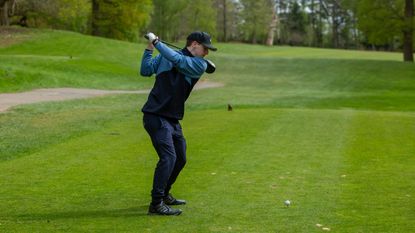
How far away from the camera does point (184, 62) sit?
7.36 meters

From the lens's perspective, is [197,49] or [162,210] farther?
[197,49]

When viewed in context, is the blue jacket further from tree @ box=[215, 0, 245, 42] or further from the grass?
tree @ box=[215, 0, 245, 42]

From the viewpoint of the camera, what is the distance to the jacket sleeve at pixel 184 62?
7242 millimetres

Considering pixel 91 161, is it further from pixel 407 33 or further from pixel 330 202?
pixel 407 33

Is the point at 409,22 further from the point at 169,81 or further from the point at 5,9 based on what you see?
the point at 169,81

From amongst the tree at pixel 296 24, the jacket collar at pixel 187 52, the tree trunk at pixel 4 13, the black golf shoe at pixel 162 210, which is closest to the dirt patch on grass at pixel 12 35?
the tree trunk at pixel 4 13

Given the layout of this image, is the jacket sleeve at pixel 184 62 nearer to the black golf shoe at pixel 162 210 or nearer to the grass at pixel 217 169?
the black golf shoe at pixel 162 210

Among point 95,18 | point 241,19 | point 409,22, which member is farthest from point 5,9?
point 241,19

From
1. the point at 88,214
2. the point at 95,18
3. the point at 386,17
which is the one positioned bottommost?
the point at 88,214

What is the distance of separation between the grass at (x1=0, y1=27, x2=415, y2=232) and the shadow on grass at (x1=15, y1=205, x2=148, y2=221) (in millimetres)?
12

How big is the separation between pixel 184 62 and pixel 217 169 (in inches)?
147

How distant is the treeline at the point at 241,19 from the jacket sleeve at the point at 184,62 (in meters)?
43.9

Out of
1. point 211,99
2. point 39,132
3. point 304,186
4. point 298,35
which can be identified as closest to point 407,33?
point 211,99

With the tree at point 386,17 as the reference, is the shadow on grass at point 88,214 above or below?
below
